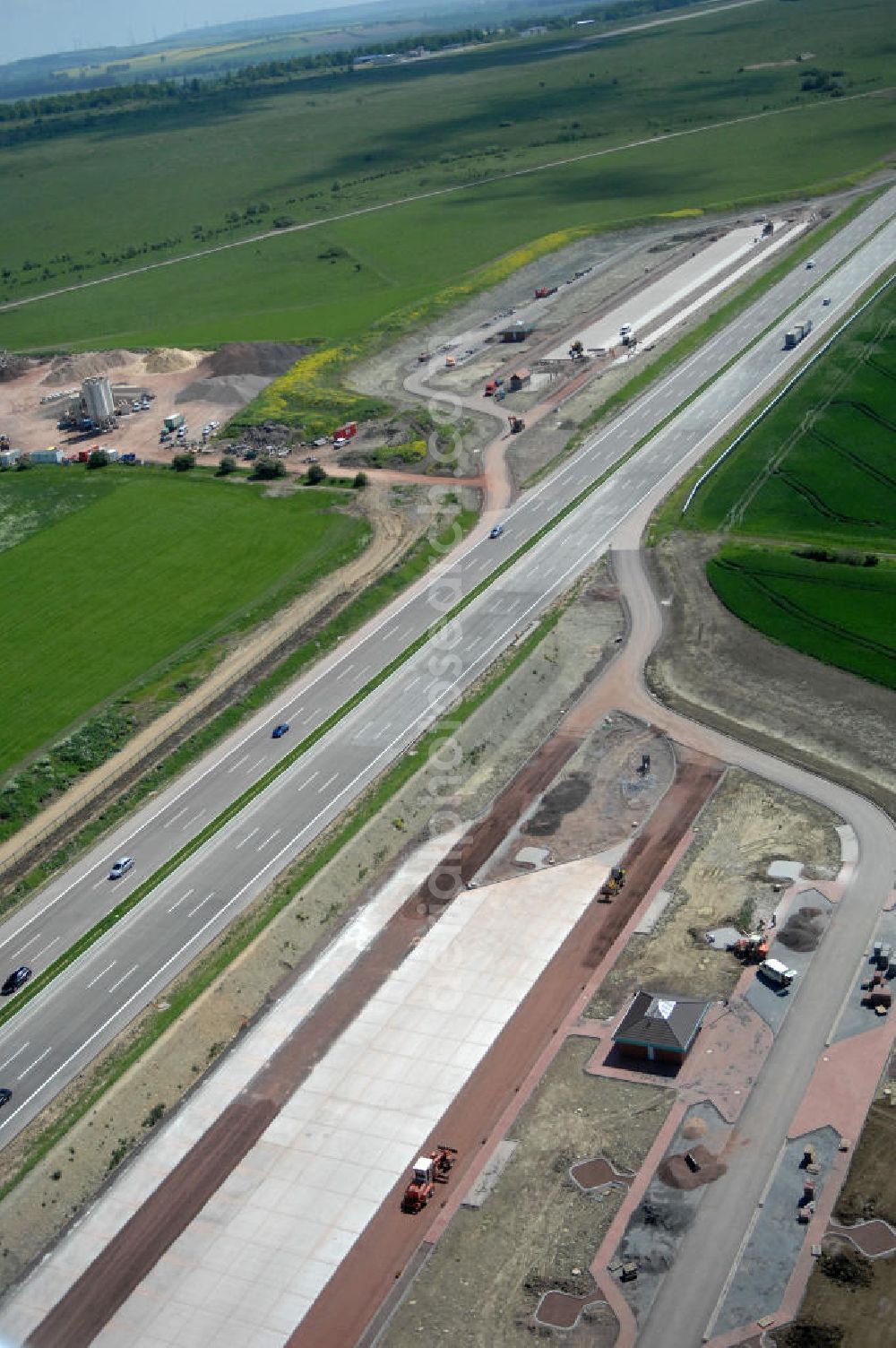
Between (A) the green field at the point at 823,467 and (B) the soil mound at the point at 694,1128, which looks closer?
(B) the soil mound at the point at 694,1128

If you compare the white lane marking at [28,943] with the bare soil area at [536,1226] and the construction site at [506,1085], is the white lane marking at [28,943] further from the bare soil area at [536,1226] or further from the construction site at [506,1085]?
the bare soil area at [536,1226]

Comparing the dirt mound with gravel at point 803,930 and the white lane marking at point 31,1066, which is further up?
the dirt mound with gravel at point 803,930

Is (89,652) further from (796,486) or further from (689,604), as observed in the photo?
(796,486)

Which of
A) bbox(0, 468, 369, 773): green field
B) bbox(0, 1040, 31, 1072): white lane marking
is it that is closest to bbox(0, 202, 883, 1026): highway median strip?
bbox(0, 1040, 31, 1072): white lane marking

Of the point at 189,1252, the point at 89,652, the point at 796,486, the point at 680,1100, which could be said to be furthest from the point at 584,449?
the point at 189,1252

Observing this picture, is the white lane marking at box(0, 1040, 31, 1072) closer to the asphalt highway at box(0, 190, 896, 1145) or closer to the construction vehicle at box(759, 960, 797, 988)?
the asphalt highway at box(0, 190, 896, 1145)

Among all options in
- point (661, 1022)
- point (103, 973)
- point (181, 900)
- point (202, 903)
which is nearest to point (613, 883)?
point (661, 1022)

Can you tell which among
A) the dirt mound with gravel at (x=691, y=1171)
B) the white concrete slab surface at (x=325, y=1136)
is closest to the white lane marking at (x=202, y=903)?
the white concrete slab surface at (x=325, y=1136)
